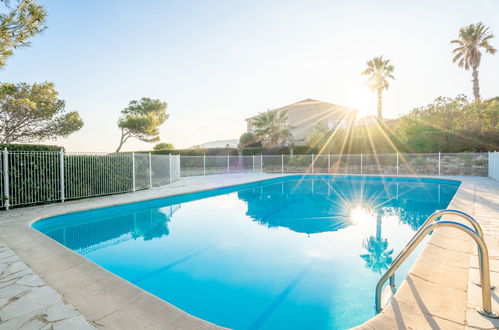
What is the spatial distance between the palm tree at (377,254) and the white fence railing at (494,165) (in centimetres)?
1206

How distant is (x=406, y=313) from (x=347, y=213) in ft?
19.8

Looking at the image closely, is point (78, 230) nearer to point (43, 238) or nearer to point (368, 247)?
point (43, 238)

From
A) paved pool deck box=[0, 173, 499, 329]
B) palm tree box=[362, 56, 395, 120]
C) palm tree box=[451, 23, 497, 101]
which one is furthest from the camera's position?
palm tree box=[362, 56, 395, 120]

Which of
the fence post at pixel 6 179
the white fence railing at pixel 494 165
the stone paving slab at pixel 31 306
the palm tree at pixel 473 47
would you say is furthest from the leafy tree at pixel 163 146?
the palm tree at pixel 473 47

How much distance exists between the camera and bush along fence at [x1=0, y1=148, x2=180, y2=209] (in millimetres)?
6746

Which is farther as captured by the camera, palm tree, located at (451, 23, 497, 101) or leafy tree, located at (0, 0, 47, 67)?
palm tree, located at (451, 23, 497, 101)

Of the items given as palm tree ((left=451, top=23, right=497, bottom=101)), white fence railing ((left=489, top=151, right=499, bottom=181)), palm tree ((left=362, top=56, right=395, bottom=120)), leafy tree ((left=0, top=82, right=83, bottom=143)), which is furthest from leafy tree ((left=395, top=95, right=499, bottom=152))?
leafy tree ((left=0, top=82, right=83, bottom=143))

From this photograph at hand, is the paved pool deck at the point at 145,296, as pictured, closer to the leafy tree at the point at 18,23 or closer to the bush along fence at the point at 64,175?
the bush along fence at the point at 64,175

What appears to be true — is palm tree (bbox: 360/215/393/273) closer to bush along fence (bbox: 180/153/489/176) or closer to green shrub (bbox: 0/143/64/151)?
green shrub (bbox: 0/143/64/151)

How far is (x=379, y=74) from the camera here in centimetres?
2420

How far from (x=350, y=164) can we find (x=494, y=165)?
27.0ft

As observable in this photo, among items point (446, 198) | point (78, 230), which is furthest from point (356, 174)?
point (78, 230)

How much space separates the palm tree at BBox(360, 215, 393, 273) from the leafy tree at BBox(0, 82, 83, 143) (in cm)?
1896

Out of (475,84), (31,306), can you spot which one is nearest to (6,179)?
(31,306)
